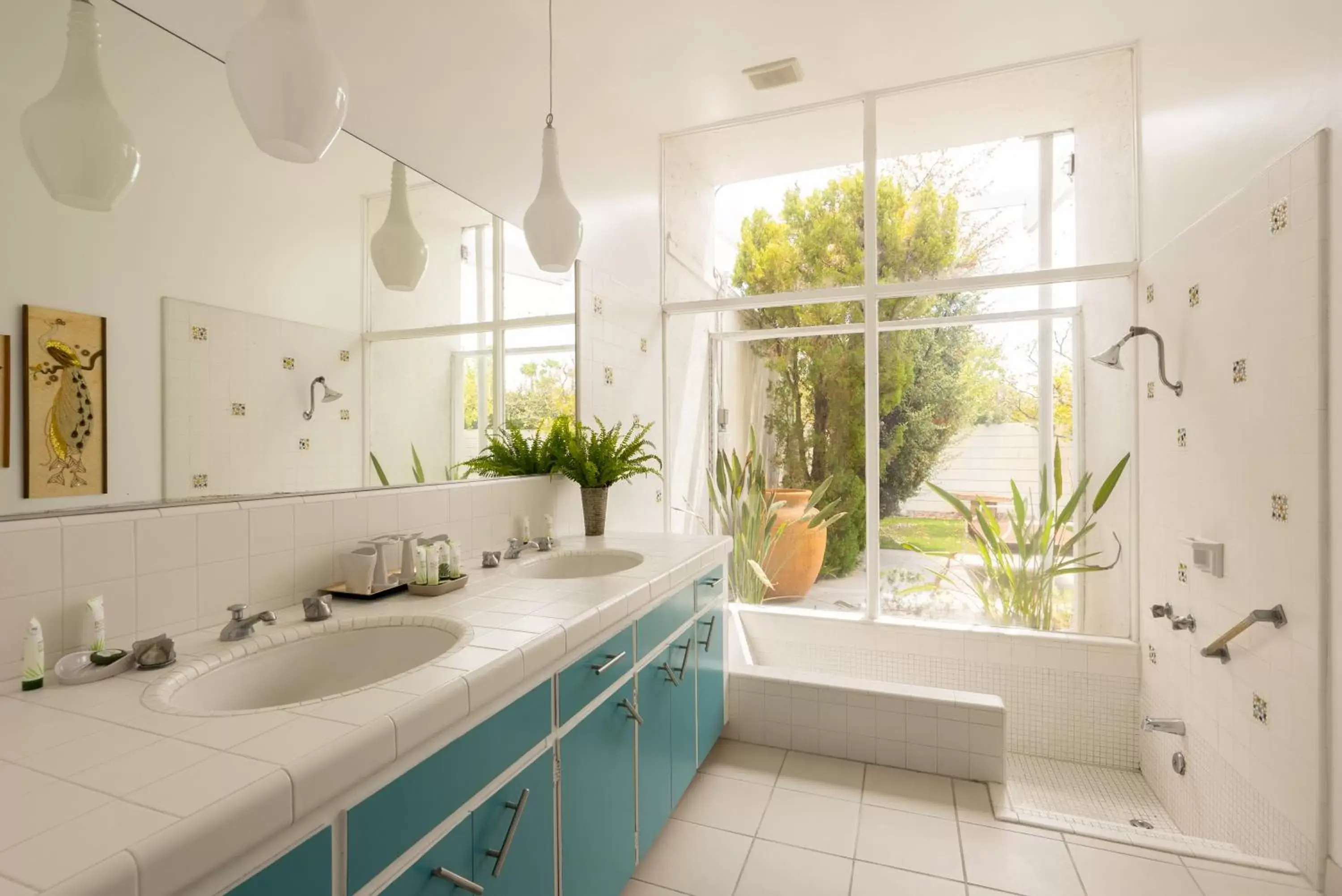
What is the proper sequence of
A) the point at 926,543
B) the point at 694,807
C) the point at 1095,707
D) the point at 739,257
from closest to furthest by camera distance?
the point at 694,807 < the point at 1095,707 < the point at 926,543 < the point at 739,257

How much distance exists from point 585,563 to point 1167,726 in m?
2.14

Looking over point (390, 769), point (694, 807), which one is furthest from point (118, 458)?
point (694, 807)

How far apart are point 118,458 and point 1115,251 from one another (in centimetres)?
344

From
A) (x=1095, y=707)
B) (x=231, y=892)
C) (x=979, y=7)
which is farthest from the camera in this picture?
(x=1095, y=707)

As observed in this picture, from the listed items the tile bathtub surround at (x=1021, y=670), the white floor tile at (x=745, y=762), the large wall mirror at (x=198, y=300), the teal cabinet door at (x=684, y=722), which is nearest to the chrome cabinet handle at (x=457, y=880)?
the large wall mirror at (x=198, y=300)

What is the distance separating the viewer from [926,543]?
312cm

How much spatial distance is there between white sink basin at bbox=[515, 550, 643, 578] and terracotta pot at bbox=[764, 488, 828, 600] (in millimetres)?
1490

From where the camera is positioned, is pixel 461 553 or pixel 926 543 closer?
pixel 461 553

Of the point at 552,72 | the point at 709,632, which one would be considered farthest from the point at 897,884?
the point at 552,72

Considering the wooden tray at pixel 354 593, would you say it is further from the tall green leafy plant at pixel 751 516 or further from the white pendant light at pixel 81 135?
the tall green leafy plant at pixel 751 516

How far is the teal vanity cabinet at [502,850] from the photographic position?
37.1 inches

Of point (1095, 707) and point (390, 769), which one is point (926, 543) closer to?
point (1095, 707)

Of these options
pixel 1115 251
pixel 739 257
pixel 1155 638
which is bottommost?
pixel 1155 638

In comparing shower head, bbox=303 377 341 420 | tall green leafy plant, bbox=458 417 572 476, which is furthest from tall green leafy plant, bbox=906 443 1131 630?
shower head, bbox=303 377 341 420
